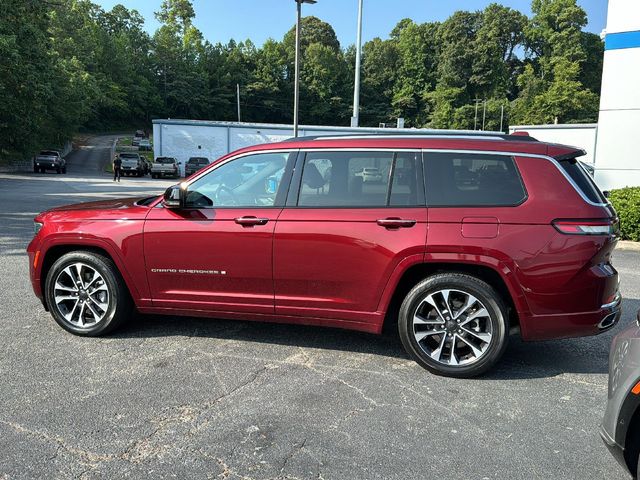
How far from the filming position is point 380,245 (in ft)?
13.4

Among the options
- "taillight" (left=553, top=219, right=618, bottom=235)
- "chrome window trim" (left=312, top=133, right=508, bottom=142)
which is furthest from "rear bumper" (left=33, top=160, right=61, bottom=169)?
"taillight" (left=553, top=219, right=618, bottom=235)

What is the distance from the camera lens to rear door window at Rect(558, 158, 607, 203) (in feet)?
13.0

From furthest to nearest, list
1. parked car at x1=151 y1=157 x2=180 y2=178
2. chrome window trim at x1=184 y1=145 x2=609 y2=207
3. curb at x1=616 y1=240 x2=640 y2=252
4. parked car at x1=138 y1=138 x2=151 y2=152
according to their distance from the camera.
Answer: parked car at x1=138 y1=138 x2=151 y2=152
parked car at x1=151 y1=157 x2=180 y2=178
curb at x1=616 y1=240 x2=640 y2=252
chrome window trim at x1=184 y1=145 x2=609 y2=207

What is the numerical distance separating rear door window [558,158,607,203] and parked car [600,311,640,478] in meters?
1.69

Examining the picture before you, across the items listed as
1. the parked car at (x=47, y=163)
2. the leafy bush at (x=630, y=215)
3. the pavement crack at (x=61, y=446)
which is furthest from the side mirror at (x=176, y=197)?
the parked car at (x=47, y=163)

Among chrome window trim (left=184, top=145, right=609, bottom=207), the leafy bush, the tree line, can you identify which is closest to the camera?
chrome window trim (left=184, top=145, right=609, bottom=207)

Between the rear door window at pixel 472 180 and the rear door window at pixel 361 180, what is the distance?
0.41 feet

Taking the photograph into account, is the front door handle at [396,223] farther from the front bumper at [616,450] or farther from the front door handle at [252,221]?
the front bumper at [616,450]

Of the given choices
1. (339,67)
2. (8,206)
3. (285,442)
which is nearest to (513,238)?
(285,442)

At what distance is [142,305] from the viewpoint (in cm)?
478

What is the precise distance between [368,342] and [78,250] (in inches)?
111

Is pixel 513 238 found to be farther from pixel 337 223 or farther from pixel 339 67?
pixel 339 67

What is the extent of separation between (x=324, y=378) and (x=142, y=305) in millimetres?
1849

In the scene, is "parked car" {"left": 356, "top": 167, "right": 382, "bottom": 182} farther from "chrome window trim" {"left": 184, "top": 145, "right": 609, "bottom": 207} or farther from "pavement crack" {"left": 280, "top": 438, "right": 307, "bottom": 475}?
"pavement crack" {"left": 280, "top": 438, "right": 307, "bottom": 475}
